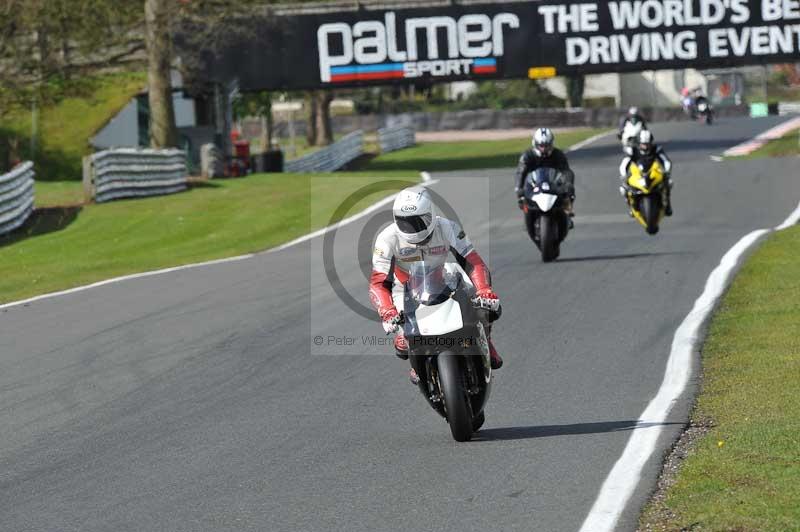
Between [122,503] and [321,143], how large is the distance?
192 ft

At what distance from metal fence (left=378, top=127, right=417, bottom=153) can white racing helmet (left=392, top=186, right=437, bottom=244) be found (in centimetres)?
4823

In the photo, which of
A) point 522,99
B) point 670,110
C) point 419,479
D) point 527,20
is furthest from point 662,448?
point 522,99

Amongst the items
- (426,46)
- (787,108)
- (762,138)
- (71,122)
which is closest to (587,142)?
(762,138)

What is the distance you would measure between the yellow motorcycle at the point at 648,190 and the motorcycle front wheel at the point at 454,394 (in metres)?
12.5

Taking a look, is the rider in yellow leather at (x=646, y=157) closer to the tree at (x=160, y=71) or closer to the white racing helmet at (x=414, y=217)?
the white racing helmet at (x=414, y=217)

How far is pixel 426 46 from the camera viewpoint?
4100 cm

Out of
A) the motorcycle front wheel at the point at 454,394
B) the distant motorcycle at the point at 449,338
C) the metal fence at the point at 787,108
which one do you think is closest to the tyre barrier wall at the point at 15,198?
the distant motorcycle at the point at 449,338

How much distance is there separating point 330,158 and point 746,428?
135ft

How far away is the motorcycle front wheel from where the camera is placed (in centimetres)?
801

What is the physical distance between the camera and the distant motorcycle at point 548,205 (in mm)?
17203

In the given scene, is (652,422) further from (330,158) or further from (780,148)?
(330,158)

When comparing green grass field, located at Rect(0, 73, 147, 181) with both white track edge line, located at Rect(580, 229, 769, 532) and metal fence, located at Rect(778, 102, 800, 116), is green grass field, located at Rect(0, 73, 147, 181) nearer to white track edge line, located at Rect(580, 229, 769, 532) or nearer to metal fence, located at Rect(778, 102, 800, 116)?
white track edge line, located at Rect(580, 229, 769, 532)

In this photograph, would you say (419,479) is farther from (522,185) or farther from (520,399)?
(522,185)

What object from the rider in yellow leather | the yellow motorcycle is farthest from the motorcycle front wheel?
the rider in yellow leather
